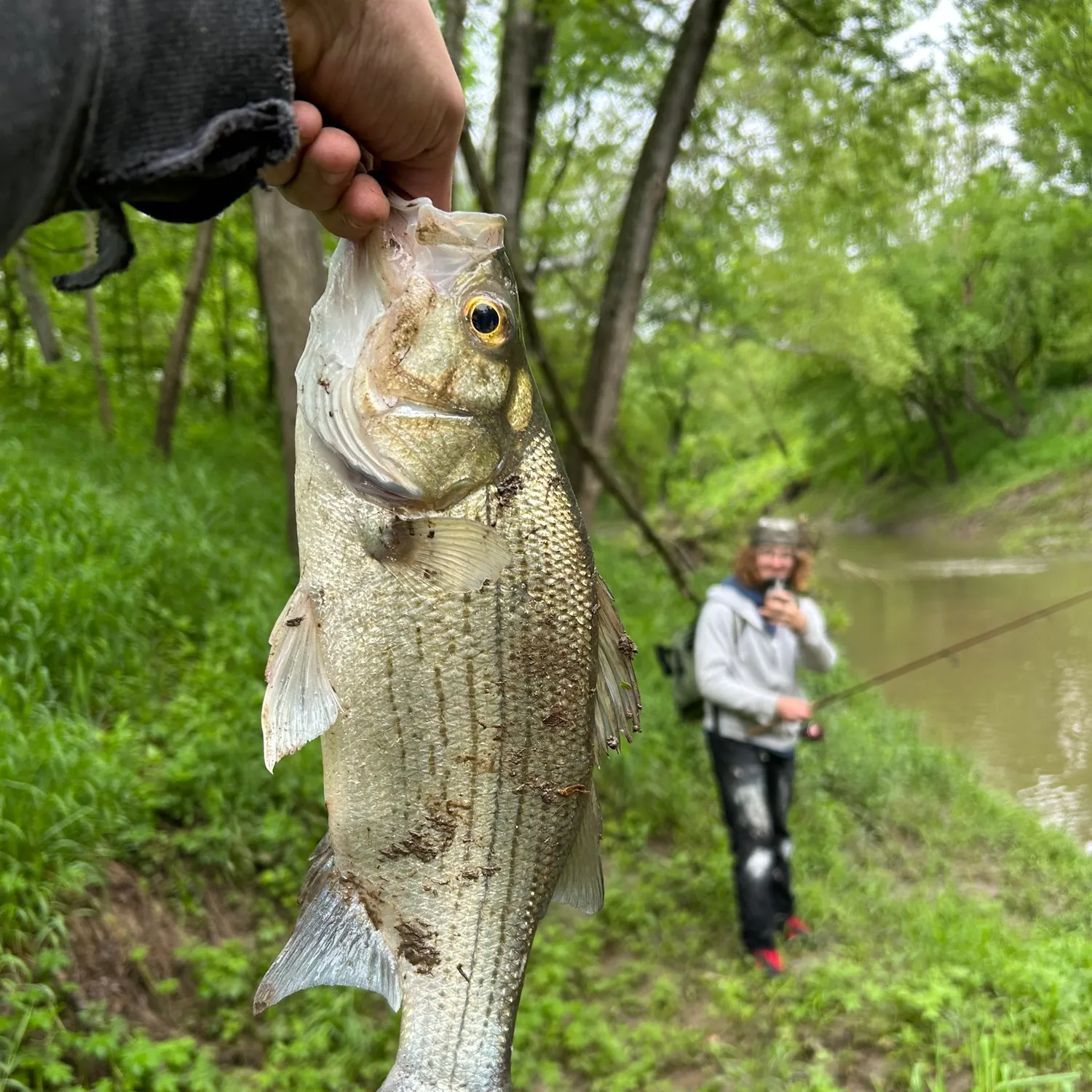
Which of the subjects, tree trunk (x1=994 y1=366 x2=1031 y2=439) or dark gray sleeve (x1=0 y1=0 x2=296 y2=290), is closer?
dark gray sleeve (x1=0 y1=0 x2=296 y2=290)

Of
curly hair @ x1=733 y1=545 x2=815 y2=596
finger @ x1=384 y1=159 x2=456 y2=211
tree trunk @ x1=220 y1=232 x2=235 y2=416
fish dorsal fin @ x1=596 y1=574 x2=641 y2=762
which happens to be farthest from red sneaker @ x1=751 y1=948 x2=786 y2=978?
tree trunk @ x1=220 y1=232 x2=235 y2=416

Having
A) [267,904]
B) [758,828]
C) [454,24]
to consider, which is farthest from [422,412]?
[454,24]

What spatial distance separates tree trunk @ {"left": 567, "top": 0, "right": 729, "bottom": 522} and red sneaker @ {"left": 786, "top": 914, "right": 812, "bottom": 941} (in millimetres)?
3328

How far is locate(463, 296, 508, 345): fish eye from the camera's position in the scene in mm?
1562

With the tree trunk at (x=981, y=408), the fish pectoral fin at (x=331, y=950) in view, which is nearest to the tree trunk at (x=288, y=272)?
the fish pectoral fin at (x=331, y=950)

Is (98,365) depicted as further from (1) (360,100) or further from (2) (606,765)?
(1) (360,100)

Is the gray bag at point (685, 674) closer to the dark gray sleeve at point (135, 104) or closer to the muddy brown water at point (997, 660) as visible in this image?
the muddy brown water at point (997, 660)

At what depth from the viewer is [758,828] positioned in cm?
455

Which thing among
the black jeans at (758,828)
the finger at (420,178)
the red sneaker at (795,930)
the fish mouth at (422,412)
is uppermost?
the finger at (420,178)

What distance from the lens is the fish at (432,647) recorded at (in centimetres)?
150

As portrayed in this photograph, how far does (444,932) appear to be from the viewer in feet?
5.06

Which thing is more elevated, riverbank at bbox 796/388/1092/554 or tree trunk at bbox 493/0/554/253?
tree trunk at bbox 493/0/554/253

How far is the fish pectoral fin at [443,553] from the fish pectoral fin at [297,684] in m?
0.17

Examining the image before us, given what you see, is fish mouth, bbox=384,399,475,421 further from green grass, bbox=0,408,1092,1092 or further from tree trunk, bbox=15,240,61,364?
tree trunk, bbox=15,240,61,364
